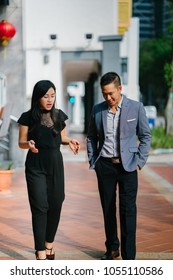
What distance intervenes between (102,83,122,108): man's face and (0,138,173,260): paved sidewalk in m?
1.32

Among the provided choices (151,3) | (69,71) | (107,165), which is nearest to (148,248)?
(107,165)

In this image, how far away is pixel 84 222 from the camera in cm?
608

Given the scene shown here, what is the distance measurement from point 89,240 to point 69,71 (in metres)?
14.5

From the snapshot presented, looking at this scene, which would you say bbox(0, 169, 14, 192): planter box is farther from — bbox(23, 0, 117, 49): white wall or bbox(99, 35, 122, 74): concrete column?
bbox(23, 0, 117, 49): white wall

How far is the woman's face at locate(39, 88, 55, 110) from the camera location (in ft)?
13.1

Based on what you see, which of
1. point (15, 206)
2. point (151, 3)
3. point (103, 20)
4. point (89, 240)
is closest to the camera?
point (89, 240)

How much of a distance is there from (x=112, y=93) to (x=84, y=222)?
2381 millimetres

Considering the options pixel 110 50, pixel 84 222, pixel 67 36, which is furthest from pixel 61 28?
pixel 84 222

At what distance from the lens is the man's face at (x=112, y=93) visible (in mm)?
4020

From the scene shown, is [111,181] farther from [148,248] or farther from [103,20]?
[103,20]

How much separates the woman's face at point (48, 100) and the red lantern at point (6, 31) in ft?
24.5

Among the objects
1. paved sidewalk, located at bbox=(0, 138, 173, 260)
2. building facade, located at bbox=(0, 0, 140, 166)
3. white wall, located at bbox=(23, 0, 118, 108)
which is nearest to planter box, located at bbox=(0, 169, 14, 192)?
paved sidewalk, located at bbox=(0, 138, 173, 260)

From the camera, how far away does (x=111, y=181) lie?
170 inches

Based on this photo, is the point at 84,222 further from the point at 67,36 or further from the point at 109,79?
the point at 67,36
